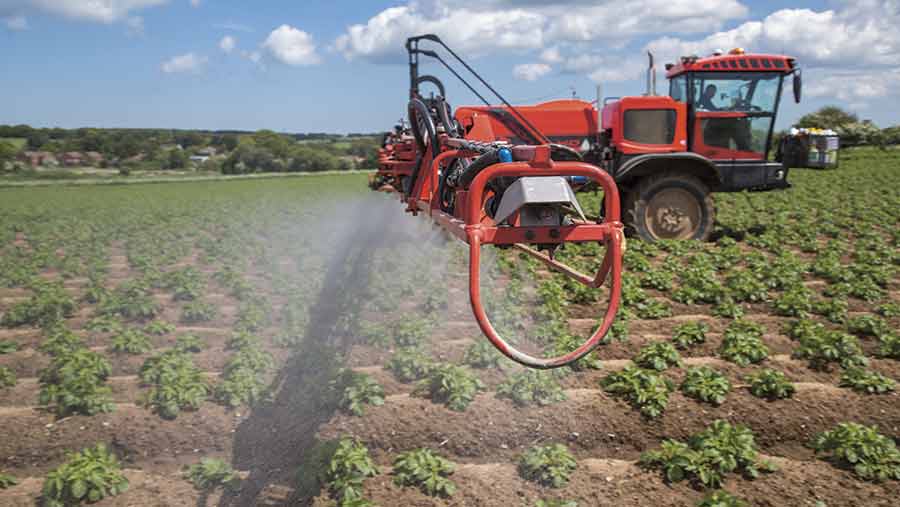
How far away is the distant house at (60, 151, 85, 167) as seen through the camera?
5288cm

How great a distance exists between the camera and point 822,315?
8383 mm

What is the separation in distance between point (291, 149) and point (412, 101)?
177 feet

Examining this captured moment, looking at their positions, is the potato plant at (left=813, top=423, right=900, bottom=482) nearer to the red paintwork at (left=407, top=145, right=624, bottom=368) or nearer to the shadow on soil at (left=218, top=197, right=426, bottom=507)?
the red paintwork at (left=407, top=145, right=624, bottom=368)

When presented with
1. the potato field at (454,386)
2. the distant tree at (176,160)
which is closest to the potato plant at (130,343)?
the potato field at (454,386)

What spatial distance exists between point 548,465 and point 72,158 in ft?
190

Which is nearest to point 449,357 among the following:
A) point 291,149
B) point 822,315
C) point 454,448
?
point 454,448

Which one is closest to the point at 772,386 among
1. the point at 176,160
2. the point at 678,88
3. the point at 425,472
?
the point at 425,472

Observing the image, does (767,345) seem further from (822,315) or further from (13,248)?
(13,248)

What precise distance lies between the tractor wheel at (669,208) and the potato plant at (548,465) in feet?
24.7

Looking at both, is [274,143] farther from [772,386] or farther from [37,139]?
[772,386]

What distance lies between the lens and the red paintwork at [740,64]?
38.7 ft

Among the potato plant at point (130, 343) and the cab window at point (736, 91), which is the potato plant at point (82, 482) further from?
the cab window at point (736, 91)

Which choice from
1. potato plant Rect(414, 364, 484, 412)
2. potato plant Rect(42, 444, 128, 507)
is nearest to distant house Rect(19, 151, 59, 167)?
potato plant Rect(42, 444, 128, 507)

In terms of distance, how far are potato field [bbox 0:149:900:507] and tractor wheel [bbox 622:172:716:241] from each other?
34 cm
